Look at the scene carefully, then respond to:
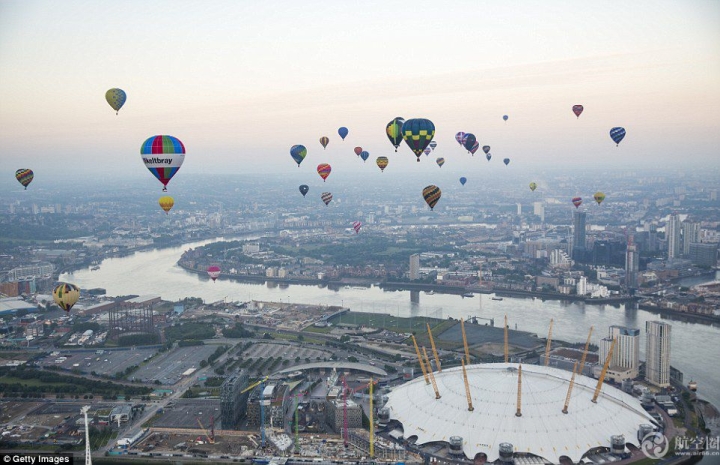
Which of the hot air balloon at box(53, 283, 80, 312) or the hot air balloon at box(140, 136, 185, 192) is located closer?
the hot air balloon at box(140, 136, 185, 192)

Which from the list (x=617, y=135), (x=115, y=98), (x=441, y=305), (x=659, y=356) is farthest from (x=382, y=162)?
(x=659, y=356)

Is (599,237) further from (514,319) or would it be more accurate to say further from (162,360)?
(162,360)

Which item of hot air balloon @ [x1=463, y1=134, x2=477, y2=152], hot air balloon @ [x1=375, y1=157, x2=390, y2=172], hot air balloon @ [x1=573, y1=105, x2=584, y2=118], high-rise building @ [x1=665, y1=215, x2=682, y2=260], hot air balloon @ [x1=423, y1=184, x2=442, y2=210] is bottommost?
high-rise building @ [x1=665, y1=215, x2=682, y2=260]

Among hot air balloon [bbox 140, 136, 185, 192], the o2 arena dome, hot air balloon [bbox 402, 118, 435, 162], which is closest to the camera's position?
the o2 arena dome

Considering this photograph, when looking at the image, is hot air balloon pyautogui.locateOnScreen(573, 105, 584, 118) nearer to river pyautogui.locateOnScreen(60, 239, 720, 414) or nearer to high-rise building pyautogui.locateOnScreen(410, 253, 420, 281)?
river pyautogui.locateOnScreen(60, 239, 720, 414)

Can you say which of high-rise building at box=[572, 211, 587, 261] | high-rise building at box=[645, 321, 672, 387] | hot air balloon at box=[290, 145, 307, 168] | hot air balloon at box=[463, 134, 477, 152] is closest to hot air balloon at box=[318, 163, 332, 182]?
hot air balloon at box=[290, 145, 307, 168]

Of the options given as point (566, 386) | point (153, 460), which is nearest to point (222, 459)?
point (153, 460)
